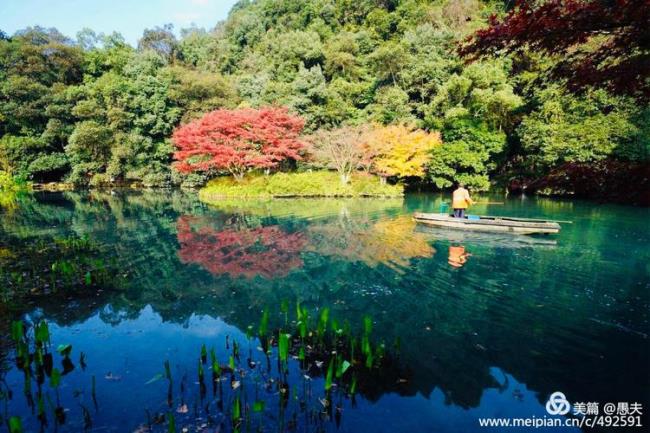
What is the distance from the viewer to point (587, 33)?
391 centimetres

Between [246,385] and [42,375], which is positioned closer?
[246,385]

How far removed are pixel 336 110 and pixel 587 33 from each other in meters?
31.5

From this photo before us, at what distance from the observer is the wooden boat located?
13.7 metres

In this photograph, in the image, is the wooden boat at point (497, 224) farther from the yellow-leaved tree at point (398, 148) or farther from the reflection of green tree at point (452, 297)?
the yellow-leaved tree at point (398, 148)

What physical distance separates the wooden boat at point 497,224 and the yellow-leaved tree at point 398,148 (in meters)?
13.2

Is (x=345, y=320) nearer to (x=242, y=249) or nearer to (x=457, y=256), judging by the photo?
(x=457, y=256)

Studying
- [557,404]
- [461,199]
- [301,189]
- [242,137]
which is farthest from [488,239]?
[242,137]

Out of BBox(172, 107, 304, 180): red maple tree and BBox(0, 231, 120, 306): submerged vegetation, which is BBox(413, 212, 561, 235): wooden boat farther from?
BBox(172, 107, 304, 180): red maple tree

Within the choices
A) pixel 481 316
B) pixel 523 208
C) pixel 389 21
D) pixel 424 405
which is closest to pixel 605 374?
pixel 481 316

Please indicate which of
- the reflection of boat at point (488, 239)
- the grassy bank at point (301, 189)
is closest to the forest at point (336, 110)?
the grassy bank at point (301, 189)

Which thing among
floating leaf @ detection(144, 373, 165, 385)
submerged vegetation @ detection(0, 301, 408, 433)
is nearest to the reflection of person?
submerged vegetation @ detection(0, 301, 408, 433)

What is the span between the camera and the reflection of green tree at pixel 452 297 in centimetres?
555

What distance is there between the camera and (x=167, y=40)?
55.8 meters

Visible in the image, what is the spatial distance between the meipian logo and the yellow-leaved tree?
24443 mm
